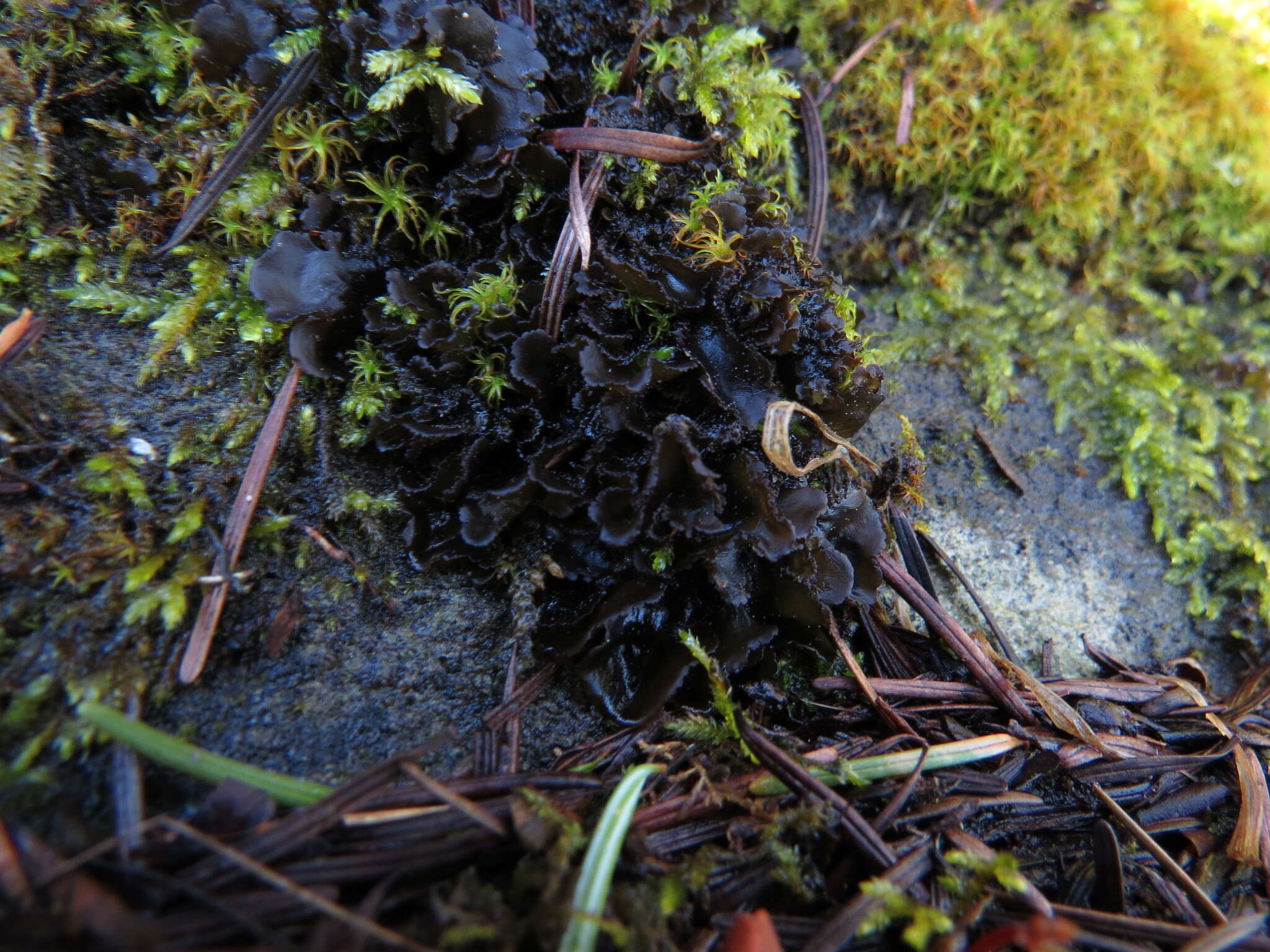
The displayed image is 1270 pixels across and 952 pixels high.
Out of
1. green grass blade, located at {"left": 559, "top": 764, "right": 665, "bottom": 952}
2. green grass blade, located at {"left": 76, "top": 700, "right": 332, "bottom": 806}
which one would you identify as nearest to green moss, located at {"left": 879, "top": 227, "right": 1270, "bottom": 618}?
green grass blade, located at {"left": 559, "top": 764, "right": 665, "bottom": 952}

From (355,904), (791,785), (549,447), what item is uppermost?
(549,447)

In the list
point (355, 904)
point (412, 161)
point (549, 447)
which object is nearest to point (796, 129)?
point (412, 161)

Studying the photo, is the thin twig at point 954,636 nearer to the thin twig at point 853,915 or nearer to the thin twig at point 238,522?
the thin twig at point 853,915

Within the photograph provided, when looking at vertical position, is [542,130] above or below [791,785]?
above

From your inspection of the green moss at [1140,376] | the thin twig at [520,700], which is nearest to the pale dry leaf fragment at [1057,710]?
the green moss at [1140,376]

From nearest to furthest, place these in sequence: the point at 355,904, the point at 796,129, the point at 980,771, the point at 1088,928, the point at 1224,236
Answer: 1. the point at 355,904
2. the point at 1088,928
3. the point at 980,771
4. the point at 796,129
5. the point at 1224,236

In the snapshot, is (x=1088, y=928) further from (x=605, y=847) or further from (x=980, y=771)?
(x=605, y=847)

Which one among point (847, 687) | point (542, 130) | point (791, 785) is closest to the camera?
point (791, 785)

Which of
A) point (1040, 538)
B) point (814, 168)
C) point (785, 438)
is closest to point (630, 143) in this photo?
point (814, 168)
